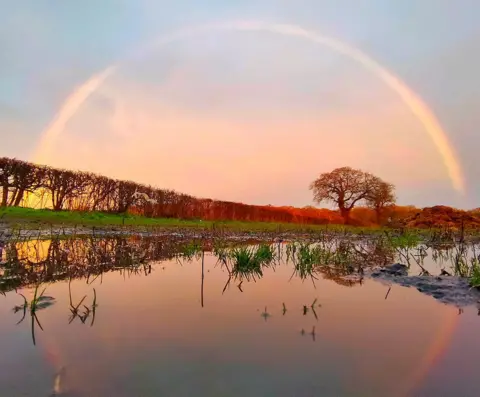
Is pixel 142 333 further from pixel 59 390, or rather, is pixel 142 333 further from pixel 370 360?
pixel 370 360

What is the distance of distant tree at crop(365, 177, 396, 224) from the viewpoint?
55156 millimetres

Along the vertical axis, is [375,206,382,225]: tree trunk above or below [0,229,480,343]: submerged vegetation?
above

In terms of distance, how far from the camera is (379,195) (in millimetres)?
55188

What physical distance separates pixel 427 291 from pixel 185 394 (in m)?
4.61

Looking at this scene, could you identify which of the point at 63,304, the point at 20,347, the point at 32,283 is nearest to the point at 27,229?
the point at 32,283

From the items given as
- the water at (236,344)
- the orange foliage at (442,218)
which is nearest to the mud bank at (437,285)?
the water at (236,344)

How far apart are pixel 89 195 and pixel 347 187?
3997 centimetres

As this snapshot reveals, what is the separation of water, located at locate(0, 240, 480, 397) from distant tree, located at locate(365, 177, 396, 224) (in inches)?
2090

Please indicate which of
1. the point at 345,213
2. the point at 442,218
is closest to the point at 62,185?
the point at 442,218

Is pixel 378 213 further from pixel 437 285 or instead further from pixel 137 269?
pixel 137 269

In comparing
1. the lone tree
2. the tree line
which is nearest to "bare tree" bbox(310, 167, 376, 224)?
the lone tree

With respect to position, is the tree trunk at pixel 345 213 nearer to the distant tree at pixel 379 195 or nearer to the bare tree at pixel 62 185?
Answer: the distant tree at pixel 379 195

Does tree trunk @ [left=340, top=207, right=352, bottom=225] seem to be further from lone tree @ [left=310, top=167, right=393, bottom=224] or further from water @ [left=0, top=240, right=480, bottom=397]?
water @ [left=0, top=240, right=480, bottom=397]

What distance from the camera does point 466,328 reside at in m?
3.58
